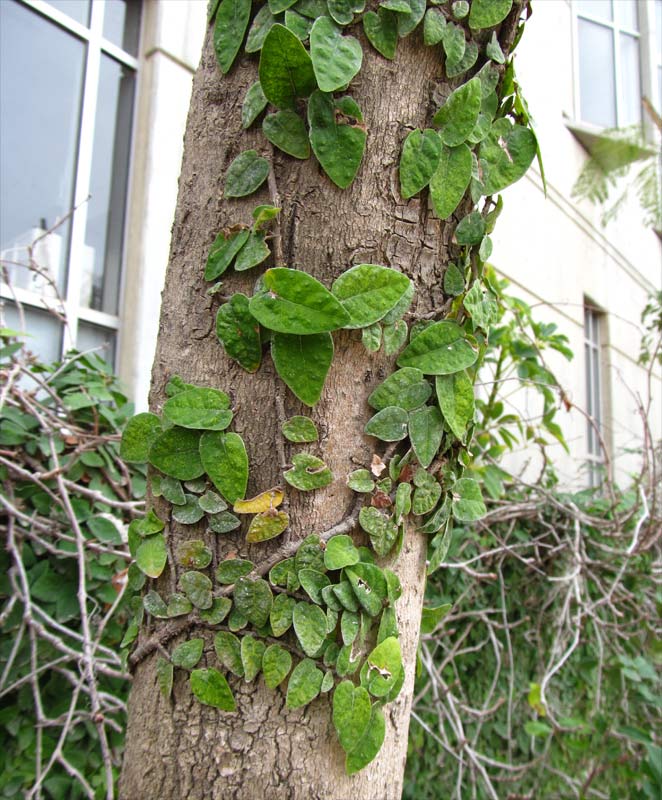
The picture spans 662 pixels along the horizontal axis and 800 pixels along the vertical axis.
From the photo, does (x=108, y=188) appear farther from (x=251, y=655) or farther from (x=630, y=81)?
(x=630, y=81)

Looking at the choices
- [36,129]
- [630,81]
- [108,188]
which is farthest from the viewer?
[630,81]

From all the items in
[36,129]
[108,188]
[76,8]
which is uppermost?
[76,8]

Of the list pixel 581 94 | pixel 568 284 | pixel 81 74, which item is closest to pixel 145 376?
pixel 81 74

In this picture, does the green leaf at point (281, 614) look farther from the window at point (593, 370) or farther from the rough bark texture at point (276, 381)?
the window at point (593, 370)

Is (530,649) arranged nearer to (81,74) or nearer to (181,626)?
(181,626)

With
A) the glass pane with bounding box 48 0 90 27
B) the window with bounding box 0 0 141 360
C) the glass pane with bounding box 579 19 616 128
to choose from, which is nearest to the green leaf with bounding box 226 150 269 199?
the window with bounding box 0 0 141 360

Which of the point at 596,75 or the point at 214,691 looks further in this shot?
the point at 596,75

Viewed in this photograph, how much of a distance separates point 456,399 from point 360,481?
178mm

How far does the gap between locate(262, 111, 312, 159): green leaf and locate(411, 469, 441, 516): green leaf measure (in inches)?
17.4

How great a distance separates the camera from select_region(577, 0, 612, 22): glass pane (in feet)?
19.1

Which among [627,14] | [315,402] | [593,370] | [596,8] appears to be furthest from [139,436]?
[627,14]

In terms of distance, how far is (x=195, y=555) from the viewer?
32.4 inches

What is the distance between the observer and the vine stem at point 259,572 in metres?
0.80

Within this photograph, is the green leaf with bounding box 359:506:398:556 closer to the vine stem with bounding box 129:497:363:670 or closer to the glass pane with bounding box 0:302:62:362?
the vine stem with bounding box 129:497:363:670
